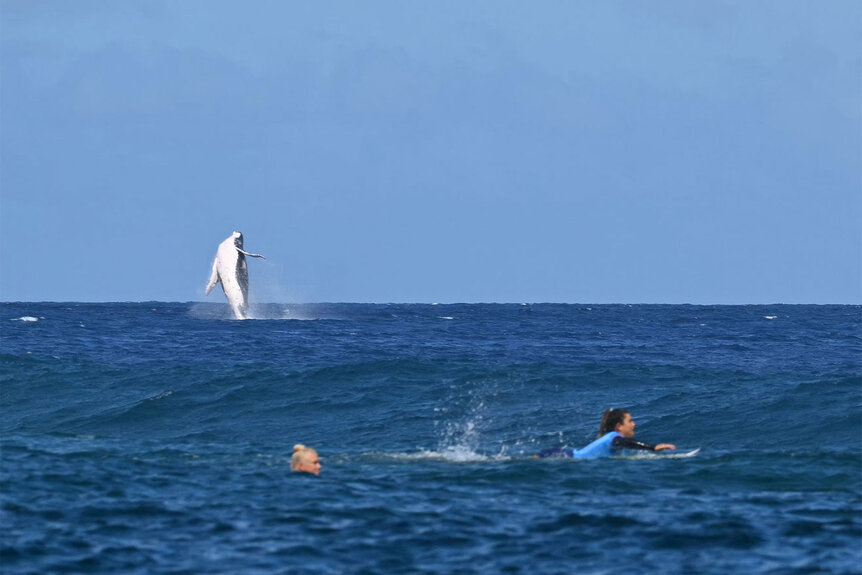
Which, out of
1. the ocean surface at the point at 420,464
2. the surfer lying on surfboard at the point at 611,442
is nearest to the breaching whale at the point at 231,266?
the ocean surface at the point at 420,464

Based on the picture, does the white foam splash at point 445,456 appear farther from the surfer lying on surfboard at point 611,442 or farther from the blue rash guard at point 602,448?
the surfer lying on surfboard at point 611,442

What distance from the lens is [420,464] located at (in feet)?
54.0

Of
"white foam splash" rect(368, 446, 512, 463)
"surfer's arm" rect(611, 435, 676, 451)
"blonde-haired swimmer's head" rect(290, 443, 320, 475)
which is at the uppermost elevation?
"surfer's arm" rect(611, 435, 676, 451)

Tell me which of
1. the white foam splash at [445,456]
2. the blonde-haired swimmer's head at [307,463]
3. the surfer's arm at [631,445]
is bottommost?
the white foam splash at [445,456]

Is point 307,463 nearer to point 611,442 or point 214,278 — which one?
point 611,442

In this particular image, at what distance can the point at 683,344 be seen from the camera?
4516 cm

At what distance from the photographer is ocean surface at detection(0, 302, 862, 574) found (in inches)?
426

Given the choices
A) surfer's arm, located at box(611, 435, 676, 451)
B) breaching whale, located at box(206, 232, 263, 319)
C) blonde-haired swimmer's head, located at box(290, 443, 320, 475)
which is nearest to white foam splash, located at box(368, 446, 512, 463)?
surfer's arm, located at box(611, 435, 676, 451)

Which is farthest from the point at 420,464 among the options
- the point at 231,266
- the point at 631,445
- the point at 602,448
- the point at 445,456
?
the point at 231,266

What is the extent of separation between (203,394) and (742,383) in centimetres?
1336

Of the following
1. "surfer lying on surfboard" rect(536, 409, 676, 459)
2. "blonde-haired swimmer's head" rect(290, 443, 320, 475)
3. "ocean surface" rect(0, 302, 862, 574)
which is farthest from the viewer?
"surfer lying on surfboard" rect(536, 409, 676, 459)

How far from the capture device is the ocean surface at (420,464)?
35.5 ft

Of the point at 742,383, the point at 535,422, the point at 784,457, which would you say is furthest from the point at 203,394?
the point at 784,457

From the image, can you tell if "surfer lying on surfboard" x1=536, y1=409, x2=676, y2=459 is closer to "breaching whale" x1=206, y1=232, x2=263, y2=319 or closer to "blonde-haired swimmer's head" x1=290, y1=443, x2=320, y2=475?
"blonde-haired swimmer's head" x1=290, y1=443, x2=320, y2=475
